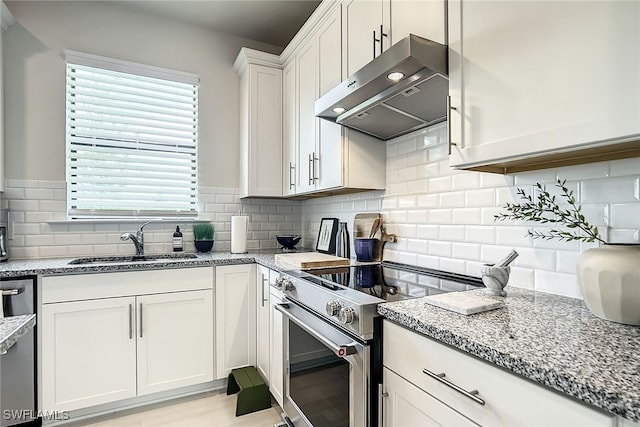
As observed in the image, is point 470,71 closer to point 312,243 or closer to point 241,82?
point 312,243

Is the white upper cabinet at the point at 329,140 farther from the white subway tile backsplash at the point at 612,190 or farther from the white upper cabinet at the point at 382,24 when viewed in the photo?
the white subway tile backsplash at the point at 612,190

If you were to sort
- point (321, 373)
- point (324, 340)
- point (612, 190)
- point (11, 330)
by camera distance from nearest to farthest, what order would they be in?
point (11, 330) → point (612, 190) → point (324, 340) → point (321, 373)

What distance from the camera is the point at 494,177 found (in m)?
1.46

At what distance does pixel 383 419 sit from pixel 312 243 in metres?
1.97

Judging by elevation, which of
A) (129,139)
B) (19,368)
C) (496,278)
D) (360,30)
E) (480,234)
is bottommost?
(19,368)

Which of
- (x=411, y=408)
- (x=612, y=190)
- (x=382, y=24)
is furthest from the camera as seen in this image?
(x=382, y=24)

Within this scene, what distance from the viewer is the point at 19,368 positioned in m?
1.79

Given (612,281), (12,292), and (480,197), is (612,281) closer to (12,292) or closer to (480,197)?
(480,197)

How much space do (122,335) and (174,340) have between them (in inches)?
12.0

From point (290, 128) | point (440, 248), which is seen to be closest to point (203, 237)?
point (290, 128)

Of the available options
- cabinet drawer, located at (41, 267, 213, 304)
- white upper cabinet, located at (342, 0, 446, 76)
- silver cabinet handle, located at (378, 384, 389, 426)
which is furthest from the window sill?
silver cabinet handle, located at (378, 384, 389, 426)

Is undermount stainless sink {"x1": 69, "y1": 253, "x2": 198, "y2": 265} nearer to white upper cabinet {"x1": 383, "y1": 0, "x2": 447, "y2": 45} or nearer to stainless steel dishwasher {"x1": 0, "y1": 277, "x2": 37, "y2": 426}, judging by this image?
stainless steel dishwasher {"x1": 0, "y1": 277, "x2": 37, "y2": 426}

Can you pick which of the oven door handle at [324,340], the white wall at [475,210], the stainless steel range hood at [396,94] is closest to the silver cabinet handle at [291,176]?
the white wall at [475,210]

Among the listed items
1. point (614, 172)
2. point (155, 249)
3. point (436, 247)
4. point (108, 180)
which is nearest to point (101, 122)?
point (108, 180)
